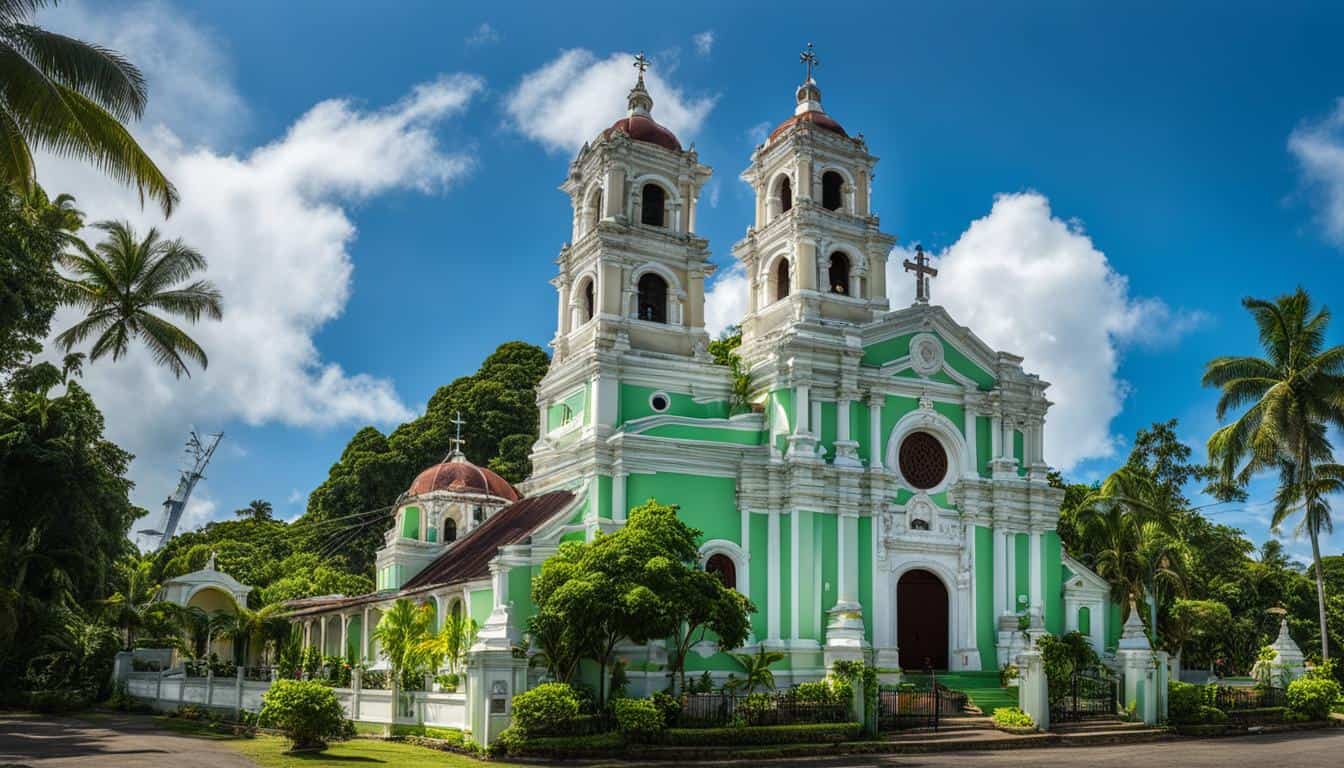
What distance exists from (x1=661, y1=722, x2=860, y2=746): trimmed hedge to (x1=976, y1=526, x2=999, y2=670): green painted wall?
789 cm

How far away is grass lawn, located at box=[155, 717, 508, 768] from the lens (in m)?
19.2

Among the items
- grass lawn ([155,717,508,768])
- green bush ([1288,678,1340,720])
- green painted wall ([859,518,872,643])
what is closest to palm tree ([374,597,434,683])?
grass lawn ([155,717,508,768])

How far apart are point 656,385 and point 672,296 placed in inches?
113

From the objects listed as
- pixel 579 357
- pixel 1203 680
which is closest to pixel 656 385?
pixel 579 357

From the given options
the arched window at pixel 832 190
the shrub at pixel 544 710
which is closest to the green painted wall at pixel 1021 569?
the arched window at pixel 832 190

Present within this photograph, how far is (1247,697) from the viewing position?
29750 millimetres

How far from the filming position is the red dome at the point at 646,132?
1297 inches

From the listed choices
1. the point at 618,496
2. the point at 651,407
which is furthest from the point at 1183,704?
the point at 651,407

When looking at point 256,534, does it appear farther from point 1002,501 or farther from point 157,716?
point 1002,501

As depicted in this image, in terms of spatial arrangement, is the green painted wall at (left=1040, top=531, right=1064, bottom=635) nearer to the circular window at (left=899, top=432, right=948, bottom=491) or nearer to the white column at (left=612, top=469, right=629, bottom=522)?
the circular window at (left=899, top=432, right=948, bottom=491)

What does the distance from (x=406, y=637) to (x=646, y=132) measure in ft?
47.3

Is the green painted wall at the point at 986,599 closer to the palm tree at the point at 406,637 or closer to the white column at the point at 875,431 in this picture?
the white column at the point at 875,431

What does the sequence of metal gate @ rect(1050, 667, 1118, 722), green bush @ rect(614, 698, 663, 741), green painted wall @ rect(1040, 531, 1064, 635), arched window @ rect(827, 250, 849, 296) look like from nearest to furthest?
green bush @ rect(614, 698, 663, 741)
metal gate @ rect(1050, 667, 1118, 722)
green painted wall @ rect(1040, 531, 1064, 635)
arched window @ rect(827, 250, 849, 296)

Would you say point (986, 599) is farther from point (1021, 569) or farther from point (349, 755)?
point (349, 755)
